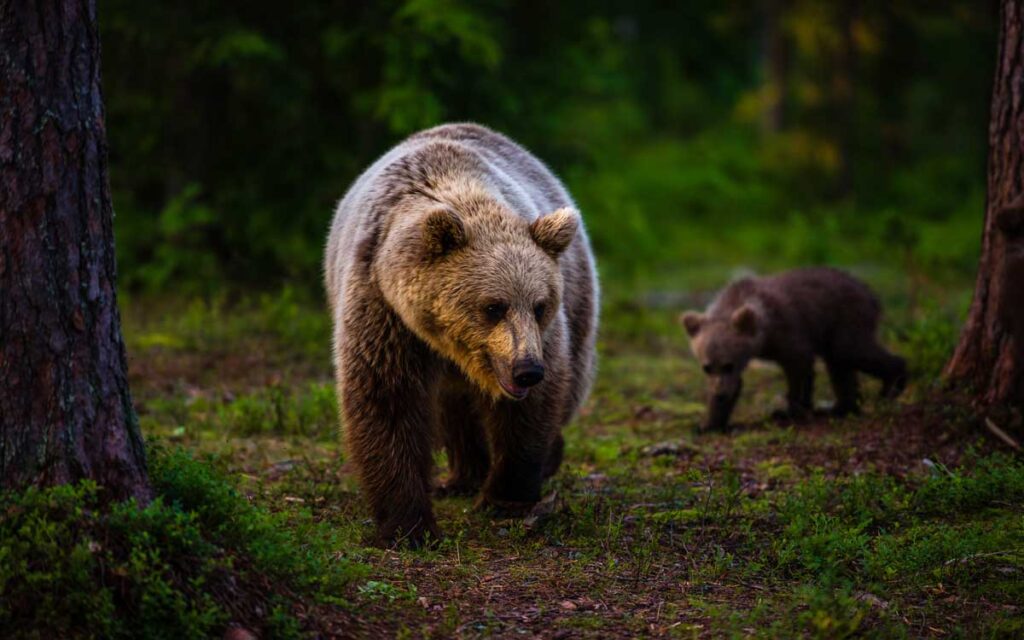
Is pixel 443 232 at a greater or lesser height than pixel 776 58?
lesser

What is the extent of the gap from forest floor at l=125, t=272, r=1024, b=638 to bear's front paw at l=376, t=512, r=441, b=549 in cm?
9

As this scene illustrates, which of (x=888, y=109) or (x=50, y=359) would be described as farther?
(x=888, y=109)

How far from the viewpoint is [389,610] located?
4.82 metres

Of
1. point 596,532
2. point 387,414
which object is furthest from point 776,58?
point 387,414

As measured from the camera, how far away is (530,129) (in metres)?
12.9

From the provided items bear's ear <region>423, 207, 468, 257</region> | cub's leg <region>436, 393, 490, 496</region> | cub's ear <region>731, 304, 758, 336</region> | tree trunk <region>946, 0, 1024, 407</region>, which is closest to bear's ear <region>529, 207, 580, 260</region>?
bear's ear <region>423, 207, 468, 257</region>

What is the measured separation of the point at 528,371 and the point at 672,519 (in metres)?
1.39

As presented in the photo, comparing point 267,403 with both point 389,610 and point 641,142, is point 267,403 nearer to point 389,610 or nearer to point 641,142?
point 389,610

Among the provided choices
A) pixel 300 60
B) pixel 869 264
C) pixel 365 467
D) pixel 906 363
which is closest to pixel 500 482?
pixel 365 467

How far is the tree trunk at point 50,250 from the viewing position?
4230 millimetres

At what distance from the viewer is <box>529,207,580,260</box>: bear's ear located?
5.95 m

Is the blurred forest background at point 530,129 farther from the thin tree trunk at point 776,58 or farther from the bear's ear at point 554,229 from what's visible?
the bear's ear at point 554,229

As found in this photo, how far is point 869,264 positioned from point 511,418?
11817 millimetres

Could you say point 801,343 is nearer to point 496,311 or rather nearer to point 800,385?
point 800,385
